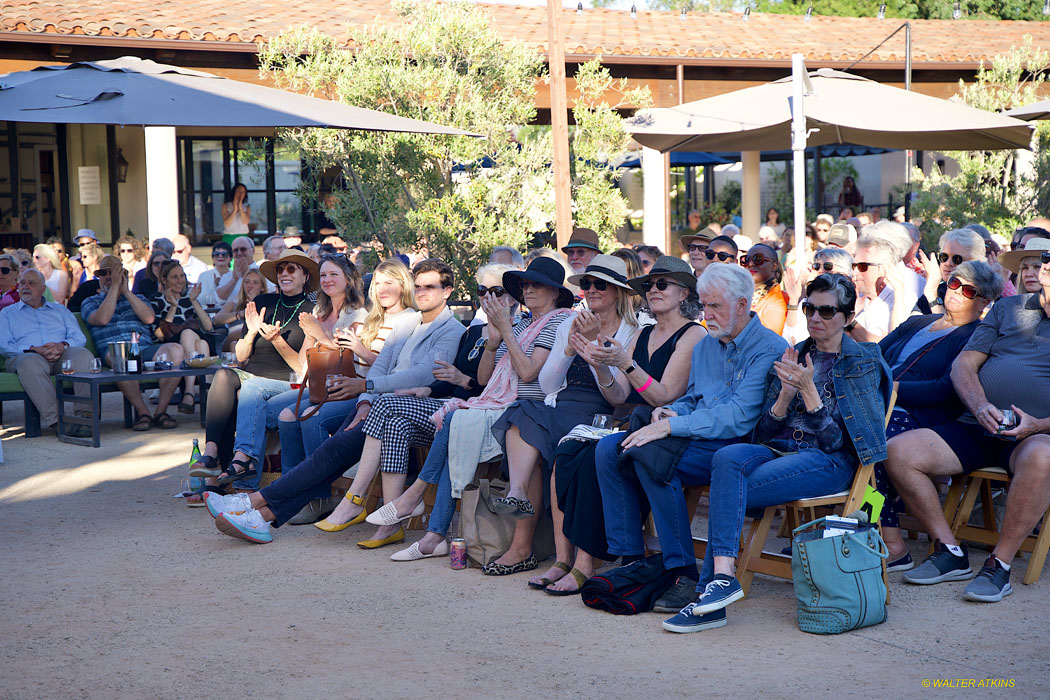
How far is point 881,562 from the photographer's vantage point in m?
4.20

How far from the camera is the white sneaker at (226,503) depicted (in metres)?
5.51

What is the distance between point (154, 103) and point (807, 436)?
17.3ft

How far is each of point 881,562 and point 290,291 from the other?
413 cm

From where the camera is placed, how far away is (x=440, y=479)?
544 centimetres

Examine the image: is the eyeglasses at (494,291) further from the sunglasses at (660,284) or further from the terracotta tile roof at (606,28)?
the terracotta tile roof at (606,28)

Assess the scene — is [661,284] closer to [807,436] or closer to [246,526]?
[807,436]

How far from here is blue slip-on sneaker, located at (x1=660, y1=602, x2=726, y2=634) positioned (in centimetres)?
415

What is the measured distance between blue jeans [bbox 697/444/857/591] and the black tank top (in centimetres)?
78

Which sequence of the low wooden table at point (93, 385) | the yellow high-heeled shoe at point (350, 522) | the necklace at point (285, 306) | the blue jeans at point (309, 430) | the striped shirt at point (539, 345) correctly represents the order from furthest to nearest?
the low wooden table at point (93, 385) → the necklace at point (285, 306) → the blue jeans at point (309, 430) → the yellow high-heeled shoe at point (350, 522) → the striped shirt at point (539, 345)

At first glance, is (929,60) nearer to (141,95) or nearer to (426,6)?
(426,6)

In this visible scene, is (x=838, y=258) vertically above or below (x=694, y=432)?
above

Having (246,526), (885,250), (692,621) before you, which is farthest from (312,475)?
(885,250)

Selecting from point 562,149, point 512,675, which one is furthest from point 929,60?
point 512,675

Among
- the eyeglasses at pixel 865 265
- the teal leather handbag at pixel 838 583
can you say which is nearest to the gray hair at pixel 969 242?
the eyeglasses at pixel 865 265
